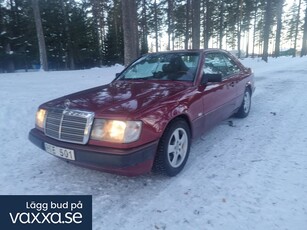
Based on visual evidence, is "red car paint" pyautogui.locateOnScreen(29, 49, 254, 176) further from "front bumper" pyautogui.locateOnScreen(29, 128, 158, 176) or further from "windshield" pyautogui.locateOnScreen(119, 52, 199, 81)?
"windshield" pyautogui.locateOnScreen(119, 52, 199, 81)

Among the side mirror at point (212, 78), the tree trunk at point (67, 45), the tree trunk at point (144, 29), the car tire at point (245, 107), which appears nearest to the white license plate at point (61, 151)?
the side mirror at point (212, 78)

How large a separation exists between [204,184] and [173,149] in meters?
0.54

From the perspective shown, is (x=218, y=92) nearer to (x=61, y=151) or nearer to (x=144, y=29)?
(x=61, y=151)

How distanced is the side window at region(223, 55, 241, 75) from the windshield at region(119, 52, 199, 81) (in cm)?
109

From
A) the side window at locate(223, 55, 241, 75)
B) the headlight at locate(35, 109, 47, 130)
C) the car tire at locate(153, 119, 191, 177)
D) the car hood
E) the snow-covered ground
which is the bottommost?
the snow-covered ground

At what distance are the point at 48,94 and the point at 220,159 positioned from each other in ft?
17.9

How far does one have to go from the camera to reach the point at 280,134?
4508mm

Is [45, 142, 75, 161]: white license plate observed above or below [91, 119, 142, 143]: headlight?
below

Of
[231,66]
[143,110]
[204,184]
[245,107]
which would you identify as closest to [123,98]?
[143,110]

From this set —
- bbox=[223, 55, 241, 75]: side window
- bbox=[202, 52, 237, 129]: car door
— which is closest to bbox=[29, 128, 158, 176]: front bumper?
bbox=[202, 52, 237, 129]: car door

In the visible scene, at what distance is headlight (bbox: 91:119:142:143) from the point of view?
104 inches

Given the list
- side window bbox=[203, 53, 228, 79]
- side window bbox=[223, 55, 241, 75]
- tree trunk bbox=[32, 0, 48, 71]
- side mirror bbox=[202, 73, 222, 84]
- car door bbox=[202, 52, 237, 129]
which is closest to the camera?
side mirror bbox=[202, 73, 222, 84]

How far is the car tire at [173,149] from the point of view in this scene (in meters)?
2.99

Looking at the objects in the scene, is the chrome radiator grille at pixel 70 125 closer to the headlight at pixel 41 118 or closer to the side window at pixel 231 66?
the headlight at pixel 41 118
